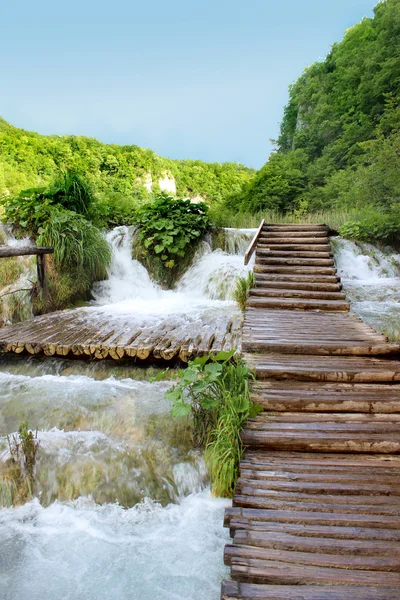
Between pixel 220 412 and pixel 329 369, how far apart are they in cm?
118

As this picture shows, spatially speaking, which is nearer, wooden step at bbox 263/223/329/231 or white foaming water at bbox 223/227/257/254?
wooden step at bbox 263/223/329/231

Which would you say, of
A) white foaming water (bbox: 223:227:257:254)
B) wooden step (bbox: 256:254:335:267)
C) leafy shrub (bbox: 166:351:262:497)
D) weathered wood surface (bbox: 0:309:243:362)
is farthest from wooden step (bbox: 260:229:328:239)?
leafy shrub (bbox: 166:351:262:497)

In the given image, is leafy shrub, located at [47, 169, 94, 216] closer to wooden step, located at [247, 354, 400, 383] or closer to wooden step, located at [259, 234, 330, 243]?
wooden step, located at [259, 234, 330, 243]

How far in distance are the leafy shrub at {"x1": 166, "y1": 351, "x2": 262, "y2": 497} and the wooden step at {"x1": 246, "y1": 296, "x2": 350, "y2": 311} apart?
8.62 feet

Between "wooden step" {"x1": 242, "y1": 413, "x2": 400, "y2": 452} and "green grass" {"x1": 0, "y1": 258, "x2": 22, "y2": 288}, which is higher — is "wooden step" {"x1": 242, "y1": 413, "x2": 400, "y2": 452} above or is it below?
below

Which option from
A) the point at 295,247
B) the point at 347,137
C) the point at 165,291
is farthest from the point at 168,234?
the point at 347,137

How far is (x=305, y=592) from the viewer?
1.53 metres

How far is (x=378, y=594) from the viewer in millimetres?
1500

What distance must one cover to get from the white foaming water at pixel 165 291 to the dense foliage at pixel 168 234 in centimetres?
25

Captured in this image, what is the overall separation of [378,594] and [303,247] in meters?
6.95

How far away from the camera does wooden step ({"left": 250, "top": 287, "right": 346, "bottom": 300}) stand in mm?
6156

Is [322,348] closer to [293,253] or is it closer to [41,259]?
[293,253]

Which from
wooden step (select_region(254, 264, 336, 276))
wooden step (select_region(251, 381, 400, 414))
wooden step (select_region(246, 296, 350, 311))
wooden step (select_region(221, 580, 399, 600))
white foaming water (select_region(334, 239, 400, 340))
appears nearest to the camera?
wooden step (select_region(221, 580, 399, 600))

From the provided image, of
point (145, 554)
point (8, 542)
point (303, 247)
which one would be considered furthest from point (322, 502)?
point (303, 247)
